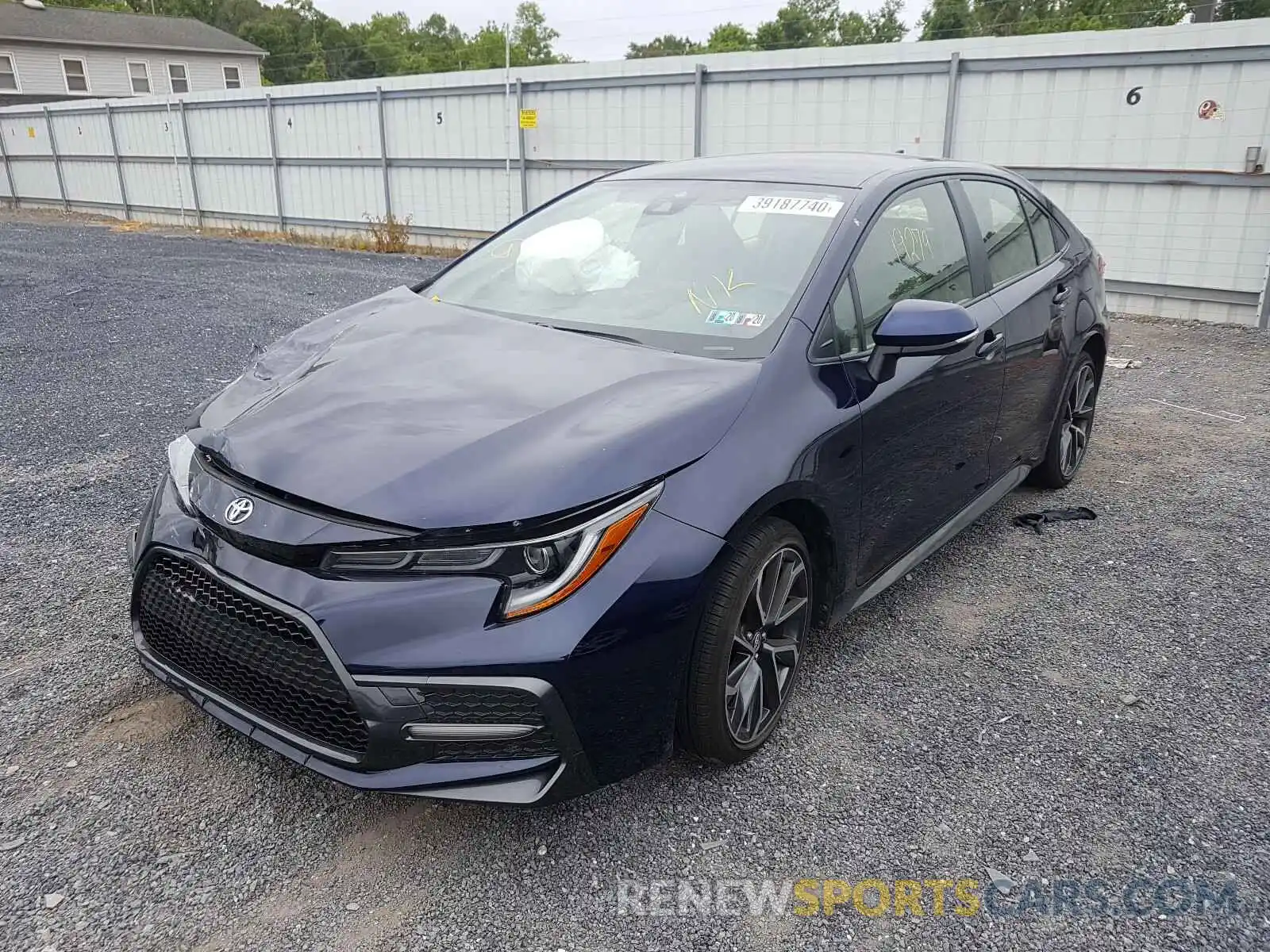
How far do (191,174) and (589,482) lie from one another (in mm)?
21273

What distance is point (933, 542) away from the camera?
3.50m

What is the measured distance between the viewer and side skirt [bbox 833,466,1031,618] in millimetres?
3045

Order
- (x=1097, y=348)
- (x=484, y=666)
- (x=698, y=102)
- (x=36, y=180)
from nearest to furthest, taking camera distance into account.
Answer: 1. (x=484, y=666)
2. (x=1097, y=348)
3. (x=698, y=102)
4. (x=36, y=180)

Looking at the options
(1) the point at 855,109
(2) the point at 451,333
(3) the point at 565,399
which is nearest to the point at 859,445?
(3) the point at 565,399

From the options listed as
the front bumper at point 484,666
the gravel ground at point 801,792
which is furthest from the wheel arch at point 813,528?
the gravel ground at point 801,792

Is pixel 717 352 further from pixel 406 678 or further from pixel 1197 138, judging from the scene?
pixel 1197 138

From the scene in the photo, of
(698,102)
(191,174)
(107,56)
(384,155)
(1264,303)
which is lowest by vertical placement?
(1264,303)

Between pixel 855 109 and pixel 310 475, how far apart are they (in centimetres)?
1026

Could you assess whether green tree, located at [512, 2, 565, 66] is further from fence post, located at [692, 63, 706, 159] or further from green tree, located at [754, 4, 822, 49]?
fence post, located at [692, 63, 706, 159]

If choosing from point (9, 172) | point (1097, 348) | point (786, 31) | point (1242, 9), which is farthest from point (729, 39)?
point (1097, 348)

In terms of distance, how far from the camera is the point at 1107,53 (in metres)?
9.20

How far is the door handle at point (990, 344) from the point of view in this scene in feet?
11.5

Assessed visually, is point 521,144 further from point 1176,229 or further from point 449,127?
point 1176,229

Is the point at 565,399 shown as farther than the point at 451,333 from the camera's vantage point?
No
